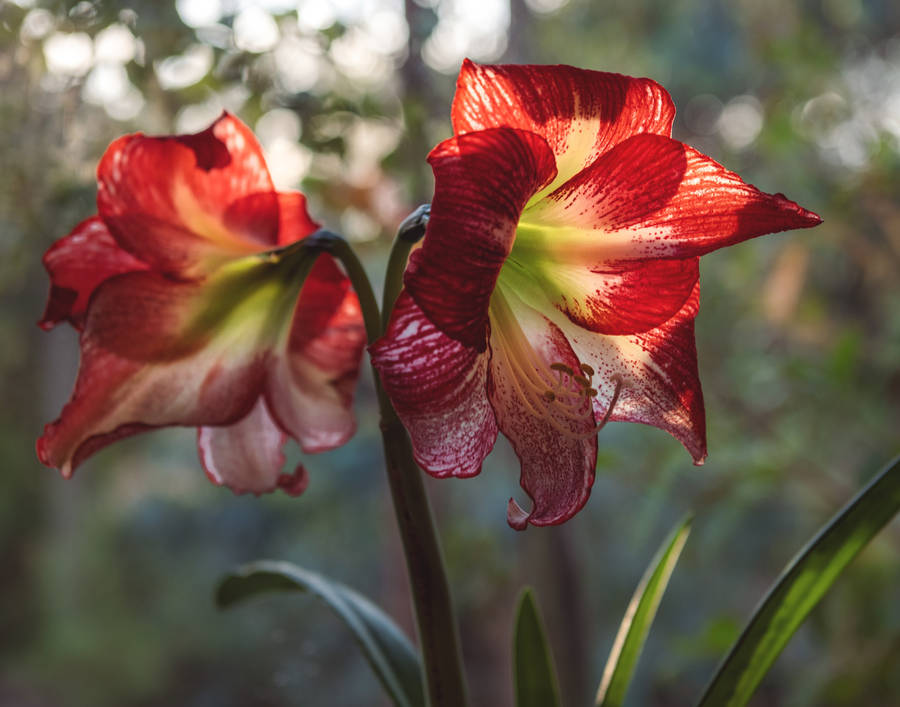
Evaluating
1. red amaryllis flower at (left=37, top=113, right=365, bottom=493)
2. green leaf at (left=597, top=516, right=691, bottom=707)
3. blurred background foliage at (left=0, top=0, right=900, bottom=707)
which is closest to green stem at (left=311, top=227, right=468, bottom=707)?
red amaryllis flower at (left=37, top=113, right=365, bottom=493)

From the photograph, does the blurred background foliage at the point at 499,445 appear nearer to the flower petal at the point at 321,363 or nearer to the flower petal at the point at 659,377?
the flower petal at the point at 321,363

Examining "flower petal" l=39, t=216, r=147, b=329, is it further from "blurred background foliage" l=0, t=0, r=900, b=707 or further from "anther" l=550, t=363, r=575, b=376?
"blurred background foliage" l=0, t=0, r=900, b=707

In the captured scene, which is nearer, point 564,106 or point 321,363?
point 564,106

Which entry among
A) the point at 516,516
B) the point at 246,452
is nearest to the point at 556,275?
the point at 516,516

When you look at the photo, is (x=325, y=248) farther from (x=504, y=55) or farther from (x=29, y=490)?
(x=29, y=490)

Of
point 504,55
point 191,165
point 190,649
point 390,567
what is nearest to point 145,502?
point 190,649

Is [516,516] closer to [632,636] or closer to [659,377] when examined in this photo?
[659,377]

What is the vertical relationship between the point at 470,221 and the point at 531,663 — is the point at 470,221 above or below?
above
